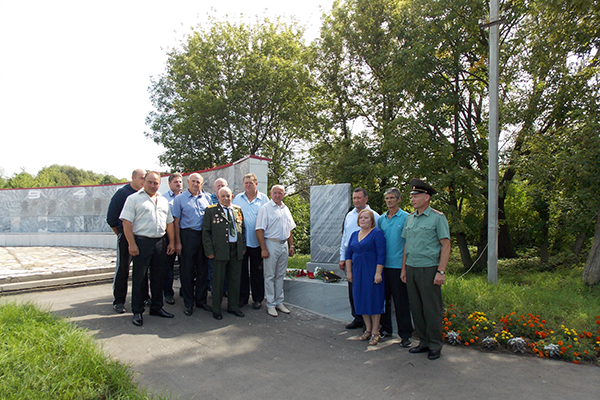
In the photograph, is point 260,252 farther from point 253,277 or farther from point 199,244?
point 199,244

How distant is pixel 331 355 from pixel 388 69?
39.4ft

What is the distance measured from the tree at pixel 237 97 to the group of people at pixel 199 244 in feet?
44.2

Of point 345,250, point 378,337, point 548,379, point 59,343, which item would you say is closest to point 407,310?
point 378,337

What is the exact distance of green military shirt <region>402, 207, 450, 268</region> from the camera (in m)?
3.78

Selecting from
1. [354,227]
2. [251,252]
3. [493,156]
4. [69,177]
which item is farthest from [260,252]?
[69,177]

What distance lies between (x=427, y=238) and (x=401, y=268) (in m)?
0.54

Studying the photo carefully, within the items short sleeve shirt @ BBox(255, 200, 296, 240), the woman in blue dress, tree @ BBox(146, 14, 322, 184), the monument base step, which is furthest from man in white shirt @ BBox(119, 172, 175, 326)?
tree @ BBox(146, 14, 322, 184)

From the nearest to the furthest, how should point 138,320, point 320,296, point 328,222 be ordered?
point 138,320
point 320,296
point 328,222

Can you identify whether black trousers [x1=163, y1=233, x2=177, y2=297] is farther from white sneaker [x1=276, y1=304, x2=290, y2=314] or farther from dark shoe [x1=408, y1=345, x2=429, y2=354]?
dark shoe [x1=408, y1=345, x2=429, y2=354]

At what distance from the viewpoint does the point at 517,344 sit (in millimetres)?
3830

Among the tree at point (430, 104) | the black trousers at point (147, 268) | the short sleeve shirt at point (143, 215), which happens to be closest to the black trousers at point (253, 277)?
the black trousers at point (147, 268)

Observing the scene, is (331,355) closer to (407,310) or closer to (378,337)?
(378,337)

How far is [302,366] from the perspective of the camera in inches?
138

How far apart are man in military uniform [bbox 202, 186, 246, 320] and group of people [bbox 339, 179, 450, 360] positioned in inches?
55.4
